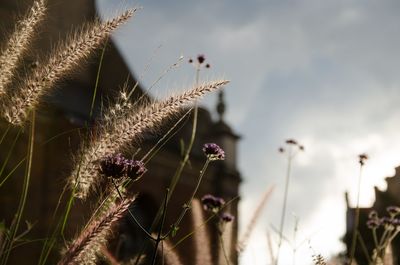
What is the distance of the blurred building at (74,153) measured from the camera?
1144 cm

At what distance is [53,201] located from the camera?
12000 millimetres

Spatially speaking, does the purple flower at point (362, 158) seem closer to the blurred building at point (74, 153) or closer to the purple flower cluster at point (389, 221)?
the purple flower cluster at point (389, 221)

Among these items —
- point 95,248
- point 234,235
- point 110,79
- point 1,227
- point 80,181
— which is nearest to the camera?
point 95,248

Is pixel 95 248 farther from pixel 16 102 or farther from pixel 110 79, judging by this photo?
pixel 110 79

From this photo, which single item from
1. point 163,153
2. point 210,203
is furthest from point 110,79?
point 210,203

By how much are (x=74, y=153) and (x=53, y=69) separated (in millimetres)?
9435

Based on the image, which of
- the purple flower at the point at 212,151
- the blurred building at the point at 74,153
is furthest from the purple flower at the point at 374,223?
the blurred building at the point at 74,153

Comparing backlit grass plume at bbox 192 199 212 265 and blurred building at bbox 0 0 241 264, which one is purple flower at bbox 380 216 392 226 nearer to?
backlit grass plume at bbox 192 199 212 265

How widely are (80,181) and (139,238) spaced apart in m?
13.6

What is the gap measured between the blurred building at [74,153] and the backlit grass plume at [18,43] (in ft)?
19.2

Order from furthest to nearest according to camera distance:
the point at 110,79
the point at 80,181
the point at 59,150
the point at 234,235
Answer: the point at 110,79
the point at 59,150
the point at 234,235
the point at 80,181

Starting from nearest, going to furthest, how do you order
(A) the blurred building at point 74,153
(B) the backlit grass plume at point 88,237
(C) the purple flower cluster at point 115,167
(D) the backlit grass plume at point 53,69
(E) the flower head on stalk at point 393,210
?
(B) the backlit grass plume at point 88,237 → (C) the purple flower cluster at point 115,167 → (D) the backlit grass plume at point 53,69 → (E) the flower head on stalk at point 393,210 → (A) the blurred building at point 74,153

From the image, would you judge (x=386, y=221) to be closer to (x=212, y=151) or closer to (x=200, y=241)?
(x=200, y=241)

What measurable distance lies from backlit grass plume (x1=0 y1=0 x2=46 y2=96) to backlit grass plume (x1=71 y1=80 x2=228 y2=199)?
0.40 metres
